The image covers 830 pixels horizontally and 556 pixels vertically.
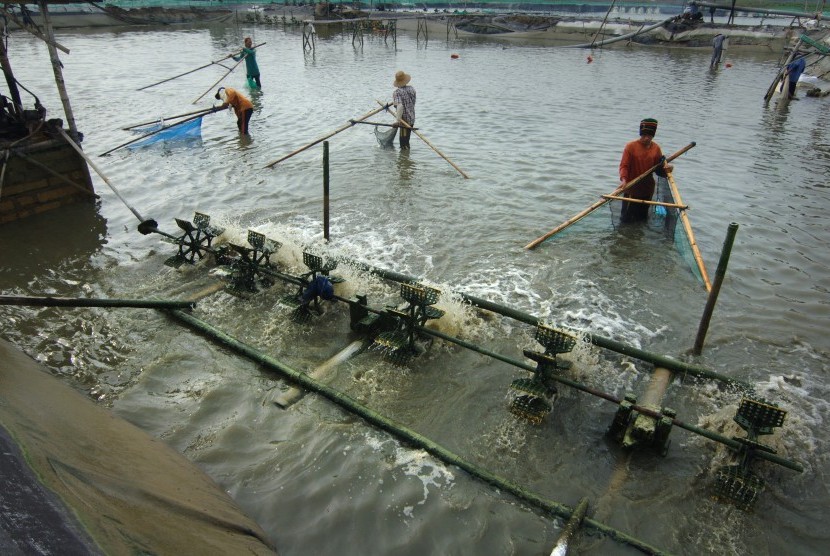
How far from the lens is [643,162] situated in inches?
321

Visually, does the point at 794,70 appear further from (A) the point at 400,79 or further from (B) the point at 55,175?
(B) the point at 55,175

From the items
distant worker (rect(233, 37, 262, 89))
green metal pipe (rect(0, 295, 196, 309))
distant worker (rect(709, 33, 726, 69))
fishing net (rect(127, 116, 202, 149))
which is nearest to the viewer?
green metal pipe (rect(0, 295, 196, 309))

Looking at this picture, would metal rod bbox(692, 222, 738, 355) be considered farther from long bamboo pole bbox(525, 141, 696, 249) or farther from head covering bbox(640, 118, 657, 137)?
head covering bbox(640, 118, 657, 137)

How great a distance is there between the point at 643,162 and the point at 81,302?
7792 millimetres

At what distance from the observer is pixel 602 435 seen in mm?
4598

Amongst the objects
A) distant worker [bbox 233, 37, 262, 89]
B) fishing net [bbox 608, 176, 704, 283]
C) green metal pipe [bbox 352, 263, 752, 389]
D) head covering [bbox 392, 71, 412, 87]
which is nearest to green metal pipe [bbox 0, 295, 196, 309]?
green metal pipe [bbox 352, 263, 752, 389]

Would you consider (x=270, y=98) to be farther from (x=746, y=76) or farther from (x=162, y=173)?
(x=746, y=76)

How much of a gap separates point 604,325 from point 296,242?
468 centimetres

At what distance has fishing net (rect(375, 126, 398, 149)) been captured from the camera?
12734 mm

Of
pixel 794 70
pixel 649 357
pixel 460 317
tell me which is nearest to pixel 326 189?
pixel 460 317

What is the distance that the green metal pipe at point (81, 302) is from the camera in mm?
4078

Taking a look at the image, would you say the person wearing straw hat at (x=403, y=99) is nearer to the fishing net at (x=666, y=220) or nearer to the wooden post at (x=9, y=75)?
the fishing net at (x=666, y=220)

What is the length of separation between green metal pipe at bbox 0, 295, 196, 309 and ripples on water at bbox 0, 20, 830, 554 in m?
0.27

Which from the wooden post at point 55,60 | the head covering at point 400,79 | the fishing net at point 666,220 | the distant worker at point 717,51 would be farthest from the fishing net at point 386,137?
the distant worker at point 717,51
